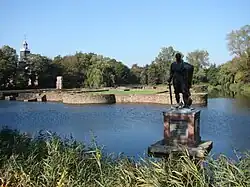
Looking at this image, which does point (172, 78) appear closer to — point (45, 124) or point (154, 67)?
point (45, 124)

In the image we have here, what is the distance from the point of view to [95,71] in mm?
55031

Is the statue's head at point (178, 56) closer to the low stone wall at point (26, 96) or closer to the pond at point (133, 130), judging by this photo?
the pond at point (133, 130)

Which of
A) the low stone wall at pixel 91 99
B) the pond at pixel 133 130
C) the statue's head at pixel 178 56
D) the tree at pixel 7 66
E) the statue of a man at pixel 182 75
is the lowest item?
the pond at pixel 133 130

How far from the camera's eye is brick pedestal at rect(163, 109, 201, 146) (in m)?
9.66

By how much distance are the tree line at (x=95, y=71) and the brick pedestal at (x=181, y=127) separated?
38.4 meters

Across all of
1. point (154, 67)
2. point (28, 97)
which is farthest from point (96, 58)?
point (28, 97)

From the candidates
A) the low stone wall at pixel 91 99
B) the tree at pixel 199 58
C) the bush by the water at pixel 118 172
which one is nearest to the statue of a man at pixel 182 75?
the bush by the water at pixel 118 172

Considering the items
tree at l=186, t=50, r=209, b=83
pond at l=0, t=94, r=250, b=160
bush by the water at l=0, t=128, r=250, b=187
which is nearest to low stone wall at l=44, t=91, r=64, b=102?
pond at l=0, t=94, r=250, b=160

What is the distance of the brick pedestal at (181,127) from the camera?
966 centimetres

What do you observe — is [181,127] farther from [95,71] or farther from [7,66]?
[95,71]

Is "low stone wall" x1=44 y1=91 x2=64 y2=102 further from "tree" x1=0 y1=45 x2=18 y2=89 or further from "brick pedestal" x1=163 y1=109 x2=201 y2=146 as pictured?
"brick pedestal" x1=163 y1=109 x2=201 y2=146

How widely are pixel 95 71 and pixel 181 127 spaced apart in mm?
45726

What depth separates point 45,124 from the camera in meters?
21.0

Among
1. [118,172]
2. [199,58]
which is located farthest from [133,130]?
[199,58]
